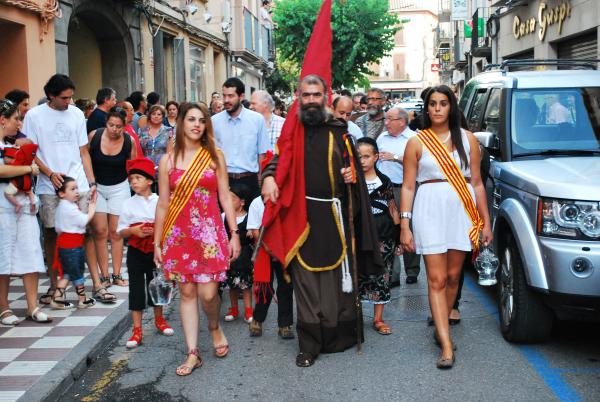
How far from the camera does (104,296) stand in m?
7.48

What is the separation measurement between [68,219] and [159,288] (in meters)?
1.78

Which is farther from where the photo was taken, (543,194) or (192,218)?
(192,218)

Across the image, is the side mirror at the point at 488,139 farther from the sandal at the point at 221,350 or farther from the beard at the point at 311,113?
the sandal at the point at 221,350

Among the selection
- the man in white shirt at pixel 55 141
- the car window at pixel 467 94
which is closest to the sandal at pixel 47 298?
the man in white shirt at pixel 55 141

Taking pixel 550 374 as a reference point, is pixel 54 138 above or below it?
above

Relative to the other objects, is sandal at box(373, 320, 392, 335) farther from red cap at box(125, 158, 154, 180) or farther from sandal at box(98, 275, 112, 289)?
sandal at box(98, 275, 112, 289)

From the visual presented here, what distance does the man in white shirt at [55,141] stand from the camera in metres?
7.18

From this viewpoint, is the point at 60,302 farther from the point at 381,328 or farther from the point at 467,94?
the point at 467,94

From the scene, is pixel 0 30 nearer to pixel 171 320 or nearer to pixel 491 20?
pixel 171 320

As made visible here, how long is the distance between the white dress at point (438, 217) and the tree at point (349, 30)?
32277 millimetres

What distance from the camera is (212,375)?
546cm

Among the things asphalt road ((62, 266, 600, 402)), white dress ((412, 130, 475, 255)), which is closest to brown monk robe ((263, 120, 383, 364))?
asphalt road ((62, 266, 600, 402))

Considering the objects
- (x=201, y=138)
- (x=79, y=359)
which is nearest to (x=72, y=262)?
(x=79, y=359)

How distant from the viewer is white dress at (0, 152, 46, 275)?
659cm
